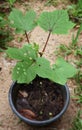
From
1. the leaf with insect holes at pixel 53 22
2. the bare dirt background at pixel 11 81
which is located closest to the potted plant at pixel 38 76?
the leaf with insect holes at pixel 53 22

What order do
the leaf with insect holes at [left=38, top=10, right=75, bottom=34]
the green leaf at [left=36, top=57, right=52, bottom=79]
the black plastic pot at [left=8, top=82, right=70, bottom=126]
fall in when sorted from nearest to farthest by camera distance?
the green leaf at [left=36, top=57, right=52, bottom=79]
the leaf with insect holes at [left=38, top=10, right=75, bottom=34]
the black plastic pot at [left=8, top=82, right=70, bottom=126]

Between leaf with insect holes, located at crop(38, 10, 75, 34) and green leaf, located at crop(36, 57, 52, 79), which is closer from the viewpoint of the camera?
green leaf, located at crop(36, 57, 52, 79)

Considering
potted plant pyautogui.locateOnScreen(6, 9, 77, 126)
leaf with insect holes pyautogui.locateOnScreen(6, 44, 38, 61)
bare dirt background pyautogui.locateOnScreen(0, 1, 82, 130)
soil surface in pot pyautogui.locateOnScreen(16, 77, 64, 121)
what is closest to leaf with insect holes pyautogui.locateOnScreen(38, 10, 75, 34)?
potted plant pyautogui.locateOnScreen(6, 9, 77, 126)

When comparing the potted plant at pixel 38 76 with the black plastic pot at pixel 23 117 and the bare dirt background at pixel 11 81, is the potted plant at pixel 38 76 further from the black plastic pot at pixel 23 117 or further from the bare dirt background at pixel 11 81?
the bare dirt background at pixel 11 81

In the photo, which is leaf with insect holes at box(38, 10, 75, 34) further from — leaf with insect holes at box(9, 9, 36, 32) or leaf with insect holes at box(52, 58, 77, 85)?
leaf with insect holes at box(52, 58, 77, 85)

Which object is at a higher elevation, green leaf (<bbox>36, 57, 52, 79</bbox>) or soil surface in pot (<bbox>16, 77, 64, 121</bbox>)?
green leaf (<bbox>36, 57, 52, 79</bbox>)

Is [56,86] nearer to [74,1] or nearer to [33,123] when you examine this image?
[33,123]

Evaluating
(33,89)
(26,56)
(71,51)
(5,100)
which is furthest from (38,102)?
(71,51)
